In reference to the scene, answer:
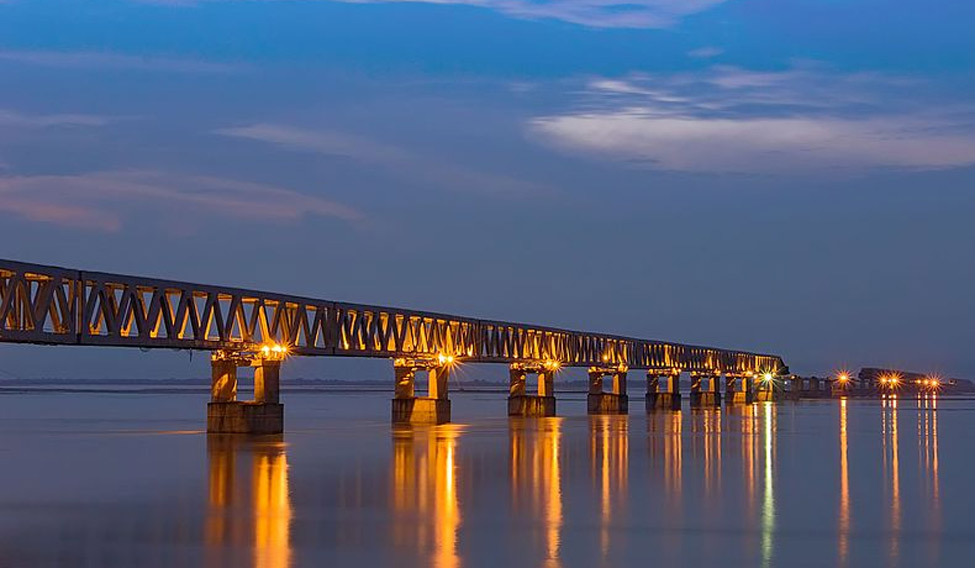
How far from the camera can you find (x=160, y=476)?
53.2 meters

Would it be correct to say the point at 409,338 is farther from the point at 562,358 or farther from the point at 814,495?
the point at 814,495

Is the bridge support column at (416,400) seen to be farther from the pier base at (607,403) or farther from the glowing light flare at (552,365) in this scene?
the pier base at (607,403)

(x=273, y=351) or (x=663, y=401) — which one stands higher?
(x=273, y=351)

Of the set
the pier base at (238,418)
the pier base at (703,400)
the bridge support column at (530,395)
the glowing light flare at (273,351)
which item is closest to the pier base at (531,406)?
the bridge support column at (530,395)

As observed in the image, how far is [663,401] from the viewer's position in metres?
171

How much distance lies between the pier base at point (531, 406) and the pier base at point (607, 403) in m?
13.9

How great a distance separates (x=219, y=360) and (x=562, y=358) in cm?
6712

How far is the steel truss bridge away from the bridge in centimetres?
7

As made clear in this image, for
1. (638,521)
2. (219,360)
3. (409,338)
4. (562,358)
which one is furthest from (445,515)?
(562,358)

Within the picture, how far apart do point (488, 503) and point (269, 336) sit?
46452 millimetres

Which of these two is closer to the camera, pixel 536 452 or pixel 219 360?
pixel 536 452

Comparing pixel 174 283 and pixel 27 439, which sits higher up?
pixel 174 283

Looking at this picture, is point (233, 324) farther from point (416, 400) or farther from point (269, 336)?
point (416, 400)

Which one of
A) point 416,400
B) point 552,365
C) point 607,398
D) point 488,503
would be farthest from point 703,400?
point 488,503
